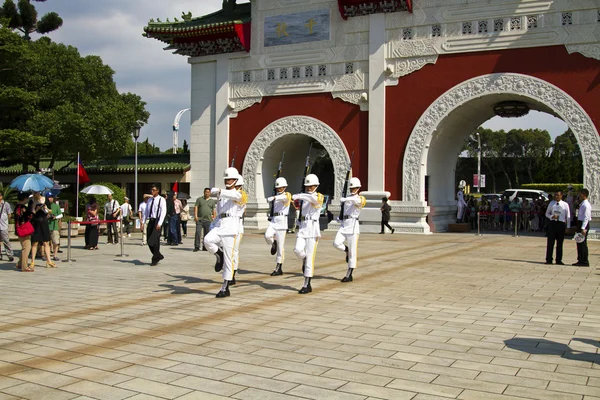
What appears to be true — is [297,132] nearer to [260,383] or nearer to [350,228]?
[350,228]

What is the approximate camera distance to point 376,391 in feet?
14.1

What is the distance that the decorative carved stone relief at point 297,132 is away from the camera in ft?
71.3

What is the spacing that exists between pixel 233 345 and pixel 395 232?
15340mm

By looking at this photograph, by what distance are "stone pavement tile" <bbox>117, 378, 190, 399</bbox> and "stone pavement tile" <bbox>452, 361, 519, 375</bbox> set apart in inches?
88.2

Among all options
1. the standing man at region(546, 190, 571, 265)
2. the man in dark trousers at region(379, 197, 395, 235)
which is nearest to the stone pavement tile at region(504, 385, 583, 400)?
the standing man at region(546, 190, 571, 265)

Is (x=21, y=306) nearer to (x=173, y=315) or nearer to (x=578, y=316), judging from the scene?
(x=173, y=315)

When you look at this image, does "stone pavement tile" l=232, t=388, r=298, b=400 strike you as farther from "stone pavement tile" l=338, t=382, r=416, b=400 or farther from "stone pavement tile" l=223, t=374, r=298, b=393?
"stone pavement tile" l=338, t=382, r=416, b=400

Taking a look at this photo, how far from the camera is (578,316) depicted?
699 centimetres

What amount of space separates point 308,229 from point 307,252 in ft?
1.28

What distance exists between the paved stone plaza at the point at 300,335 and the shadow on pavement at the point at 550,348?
1.0 inches

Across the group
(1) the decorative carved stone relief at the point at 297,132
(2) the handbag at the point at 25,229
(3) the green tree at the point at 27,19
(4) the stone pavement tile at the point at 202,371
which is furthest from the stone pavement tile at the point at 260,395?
(3) the green tree at the point at 27,19

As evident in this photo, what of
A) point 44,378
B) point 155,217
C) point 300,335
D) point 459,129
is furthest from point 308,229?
point 459,129

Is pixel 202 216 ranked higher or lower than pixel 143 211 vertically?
lower

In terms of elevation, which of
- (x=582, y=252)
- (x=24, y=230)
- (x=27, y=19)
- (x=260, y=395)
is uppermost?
(x=27, y=19)
